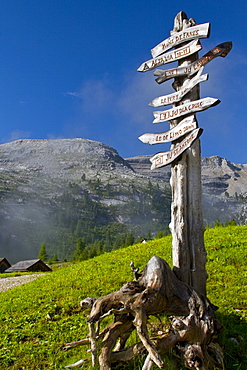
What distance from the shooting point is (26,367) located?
7801mm

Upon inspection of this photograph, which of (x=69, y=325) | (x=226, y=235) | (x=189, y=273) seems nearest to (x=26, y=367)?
(x=69, y=325)

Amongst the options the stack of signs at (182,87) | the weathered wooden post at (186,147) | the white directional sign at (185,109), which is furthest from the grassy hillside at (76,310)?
the white directional sign at (185,109)

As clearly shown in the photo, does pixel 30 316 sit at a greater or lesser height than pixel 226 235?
lesser

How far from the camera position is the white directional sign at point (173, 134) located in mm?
8422

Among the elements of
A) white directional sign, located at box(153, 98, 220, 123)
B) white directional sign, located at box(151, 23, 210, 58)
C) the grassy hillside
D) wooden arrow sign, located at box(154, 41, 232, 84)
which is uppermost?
white directional sign, located at box(151, 23, 210, 58)

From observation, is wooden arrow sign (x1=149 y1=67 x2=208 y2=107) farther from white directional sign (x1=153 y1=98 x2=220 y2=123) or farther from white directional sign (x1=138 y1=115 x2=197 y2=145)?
white directional sign (x1=138 y1=115 x2=197 y2=145)

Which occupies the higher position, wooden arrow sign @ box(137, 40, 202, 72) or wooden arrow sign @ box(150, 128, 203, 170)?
wooden arrow sign @ box(137, 40, 202, 72)

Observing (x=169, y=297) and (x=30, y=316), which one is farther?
(x=30, y=316)

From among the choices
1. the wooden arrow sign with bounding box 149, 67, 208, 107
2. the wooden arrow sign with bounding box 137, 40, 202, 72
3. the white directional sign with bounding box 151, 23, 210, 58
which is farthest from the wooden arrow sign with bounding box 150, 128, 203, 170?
the white directional sign with bounding box 151, 23, 210, 58

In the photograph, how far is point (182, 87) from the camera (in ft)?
29.7

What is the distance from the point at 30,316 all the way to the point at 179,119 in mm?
9452

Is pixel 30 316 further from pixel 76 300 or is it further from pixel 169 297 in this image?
pixel 169 297

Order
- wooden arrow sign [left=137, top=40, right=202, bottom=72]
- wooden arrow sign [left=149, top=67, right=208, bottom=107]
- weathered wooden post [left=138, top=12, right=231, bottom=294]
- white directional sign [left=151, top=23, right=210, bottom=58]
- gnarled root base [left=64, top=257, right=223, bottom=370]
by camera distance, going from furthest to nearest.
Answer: wooden arrow sign [left=137, top=40, right=202, bottom=72] → white directional sign [left=151, top=23, right=210, bottom=58] → wooden arrow sign [left=149, top=67, right=208, bottom=107] → weathered wooden post [left=138, top=12, right=231, bottom=294] → gnarled root base [left=64, top=257, right=223, bottom=370]

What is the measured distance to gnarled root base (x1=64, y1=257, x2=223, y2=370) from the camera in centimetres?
650
